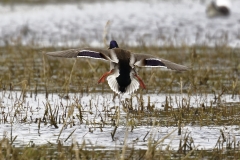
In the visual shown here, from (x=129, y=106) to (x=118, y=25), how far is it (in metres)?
12.6

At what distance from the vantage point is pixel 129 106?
8461 millimetres

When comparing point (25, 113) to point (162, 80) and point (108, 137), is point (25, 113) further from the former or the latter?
point (162, 80)

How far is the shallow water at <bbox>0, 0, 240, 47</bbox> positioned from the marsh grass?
12.0 ft

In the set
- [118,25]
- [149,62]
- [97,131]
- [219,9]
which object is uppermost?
[219,9]

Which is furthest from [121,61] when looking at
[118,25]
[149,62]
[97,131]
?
[118,25]

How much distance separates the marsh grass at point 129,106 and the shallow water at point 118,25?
12.0ft

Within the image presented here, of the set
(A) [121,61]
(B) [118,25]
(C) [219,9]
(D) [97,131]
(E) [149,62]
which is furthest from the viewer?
(C) [219,9]

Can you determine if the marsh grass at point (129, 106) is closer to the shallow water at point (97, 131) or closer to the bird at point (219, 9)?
the shallow water at point (97, 131)

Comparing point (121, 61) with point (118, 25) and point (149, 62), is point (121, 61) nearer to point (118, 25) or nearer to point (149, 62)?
point (149, 62)

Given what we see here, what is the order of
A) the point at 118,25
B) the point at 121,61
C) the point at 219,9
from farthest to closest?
the point at 219,9
the point at 118,25
the point at 121,61

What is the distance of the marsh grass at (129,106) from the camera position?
20.0 feet

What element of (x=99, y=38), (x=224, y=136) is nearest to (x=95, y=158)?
(x=224, y=136)

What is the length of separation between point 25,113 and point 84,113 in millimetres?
723

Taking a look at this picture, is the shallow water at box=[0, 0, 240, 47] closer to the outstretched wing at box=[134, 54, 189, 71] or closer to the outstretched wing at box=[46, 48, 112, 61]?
the outstretched wing at box=[134, 54, 189, 71]
